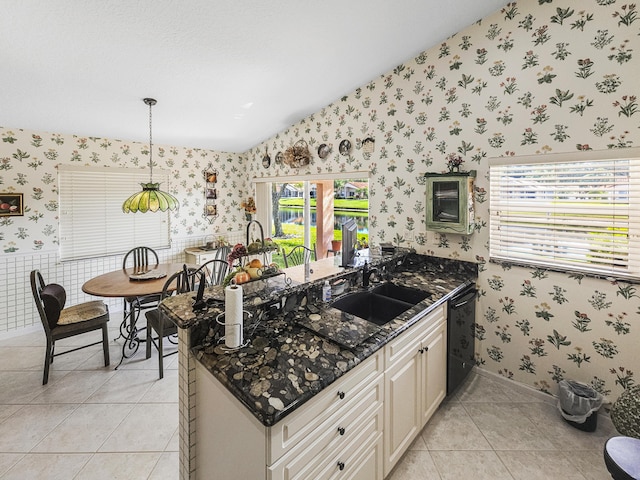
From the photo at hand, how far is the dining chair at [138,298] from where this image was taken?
3.21m

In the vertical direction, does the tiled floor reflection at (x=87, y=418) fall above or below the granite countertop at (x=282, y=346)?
below

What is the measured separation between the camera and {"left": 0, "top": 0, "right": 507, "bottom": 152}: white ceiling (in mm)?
1878

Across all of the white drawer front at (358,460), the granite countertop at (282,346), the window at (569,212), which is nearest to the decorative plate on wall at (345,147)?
the window at (569,212)

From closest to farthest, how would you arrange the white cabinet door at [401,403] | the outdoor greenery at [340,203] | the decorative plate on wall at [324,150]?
the white cabinet door at [401,403], the outdoor greenery at [340,203], the decorative plate on wall at [324,150]

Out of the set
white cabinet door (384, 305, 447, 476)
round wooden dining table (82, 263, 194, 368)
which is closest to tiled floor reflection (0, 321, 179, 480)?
round wooden dining table (82, 263, 194, 368)

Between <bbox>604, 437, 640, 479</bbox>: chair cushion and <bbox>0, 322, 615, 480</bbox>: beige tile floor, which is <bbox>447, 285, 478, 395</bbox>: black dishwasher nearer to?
<bbox>0, 322, 615, 480</bbox>: beige tile floor

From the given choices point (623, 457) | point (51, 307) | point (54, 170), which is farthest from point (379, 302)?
point (54, 170)

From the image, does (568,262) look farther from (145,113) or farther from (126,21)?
(145,113)

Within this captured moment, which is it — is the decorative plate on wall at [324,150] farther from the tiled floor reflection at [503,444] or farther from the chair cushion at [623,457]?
the chair cushion at [623,457]

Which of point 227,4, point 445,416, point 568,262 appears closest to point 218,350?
point 445,416

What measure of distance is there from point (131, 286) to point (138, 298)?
34 cm

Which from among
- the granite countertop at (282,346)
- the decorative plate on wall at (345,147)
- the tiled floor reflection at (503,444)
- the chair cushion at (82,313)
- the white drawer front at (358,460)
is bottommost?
the tiled floor reflection at (503,444)

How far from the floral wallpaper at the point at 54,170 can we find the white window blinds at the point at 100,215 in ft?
0.32

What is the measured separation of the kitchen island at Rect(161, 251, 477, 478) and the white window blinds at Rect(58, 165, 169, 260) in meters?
3.22
